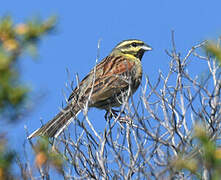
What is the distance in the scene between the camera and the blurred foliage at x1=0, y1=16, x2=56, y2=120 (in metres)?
1.79

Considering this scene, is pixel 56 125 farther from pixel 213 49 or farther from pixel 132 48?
pixel 213 49

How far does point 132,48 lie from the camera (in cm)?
852

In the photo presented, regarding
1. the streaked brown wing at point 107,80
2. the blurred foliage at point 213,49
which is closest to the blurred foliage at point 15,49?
the blurred foliage at point 213,49

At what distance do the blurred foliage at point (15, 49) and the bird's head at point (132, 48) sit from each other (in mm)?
6421

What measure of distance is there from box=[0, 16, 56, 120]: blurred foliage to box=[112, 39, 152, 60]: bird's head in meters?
6.42

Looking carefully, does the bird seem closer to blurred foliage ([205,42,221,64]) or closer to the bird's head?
the bird's head

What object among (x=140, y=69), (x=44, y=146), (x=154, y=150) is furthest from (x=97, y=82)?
(x=44, y=146)

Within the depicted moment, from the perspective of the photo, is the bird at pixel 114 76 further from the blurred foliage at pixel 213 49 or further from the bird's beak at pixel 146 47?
the blurred foliage at pixel 213 49

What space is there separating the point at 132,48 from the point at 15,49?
268 inches

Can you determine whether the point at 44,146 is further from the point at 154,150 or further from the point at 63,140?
the point at 63,140

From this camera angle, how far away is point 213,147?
164 centimetres

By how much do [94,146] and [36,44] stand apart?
9.81 ft

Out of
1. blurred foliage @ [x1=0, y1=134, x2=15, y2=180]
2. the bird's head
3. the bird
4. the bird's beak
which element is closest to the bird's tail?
the bird

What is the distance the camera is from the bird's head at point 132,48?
27.6 feet
